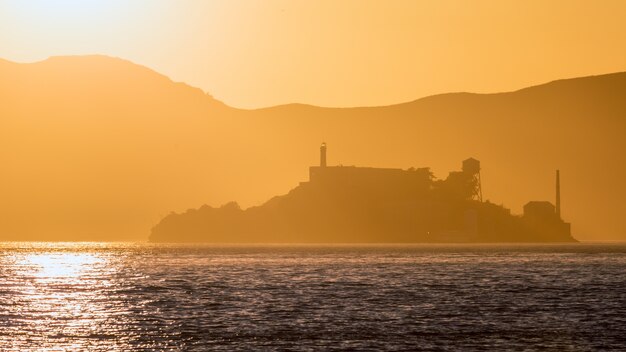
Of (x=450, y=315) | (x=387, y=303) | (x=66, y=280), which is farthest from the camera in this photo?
(x=66, y=280)

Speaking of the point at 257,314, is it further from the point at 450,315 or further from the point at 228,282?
the point at 228,282

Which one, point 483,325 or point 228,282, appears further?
point 228,282

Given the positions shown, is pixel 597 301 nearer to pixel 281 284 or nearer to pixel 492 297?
pixel 492 297

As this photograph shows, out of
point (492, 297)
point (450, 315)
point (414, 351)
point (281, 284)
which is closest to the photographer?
point (414, 351)

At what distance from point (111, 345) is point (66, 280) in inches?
2910

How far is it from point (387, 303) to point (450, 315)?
11.8 metres

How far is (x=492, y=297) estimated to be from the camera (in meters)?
107

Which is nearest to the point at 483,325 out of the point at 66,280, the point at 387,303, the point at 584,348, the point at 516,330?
the point at 516,330

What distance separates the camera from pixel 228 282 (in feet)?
428

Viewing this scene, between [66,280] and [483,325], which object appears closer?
[483,325]

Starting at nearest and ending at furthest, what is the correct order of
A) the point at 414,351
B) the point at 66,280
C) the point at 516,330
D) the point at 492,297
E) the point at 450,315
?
the point at 414,351, the point at 516,330, the point at 450,315, the point at 492,297, the point at 66,280

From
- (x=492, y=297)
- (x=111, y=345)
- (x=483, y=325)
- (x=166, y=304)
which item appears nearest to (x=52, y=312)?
(x=166, y=304)

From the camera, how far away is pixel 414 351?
217ft

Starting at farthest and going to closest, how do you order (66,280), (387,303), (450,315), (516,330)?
(66,280) < (387,303) < (450,315) < (516,330)
